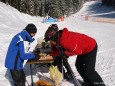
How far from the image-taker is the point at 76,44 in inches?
272

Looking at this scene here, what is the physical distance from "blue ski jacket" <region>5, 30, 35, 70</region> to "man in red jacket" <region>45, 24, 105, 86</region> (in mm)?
520

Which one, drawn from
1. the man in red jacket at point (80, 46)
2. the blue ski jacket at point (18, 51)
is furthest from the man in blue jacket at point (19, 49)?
the man in red jacket at point (80, 46)

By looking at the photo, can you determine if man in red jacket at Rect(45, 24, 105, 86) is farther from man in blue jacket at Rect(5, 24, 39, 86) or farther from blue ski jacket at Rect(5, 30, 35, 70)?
blue ski jacket at Rect(5, 30, 35, 70)

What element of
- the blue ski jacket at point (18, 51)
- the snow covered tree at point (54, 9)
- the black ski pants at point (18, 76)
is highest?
the blue ski jacket at point (18, 51)

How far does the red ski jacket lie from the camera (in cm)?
683

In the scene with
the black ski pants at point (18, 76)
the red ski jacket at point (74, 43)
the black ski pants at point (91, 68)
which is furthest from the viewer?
the black ski pants at point (91, 68)

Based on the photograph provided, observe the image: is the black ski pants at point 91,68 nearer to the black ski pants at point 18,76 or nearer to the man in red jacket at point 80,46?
the man in red jacket at point 80,46

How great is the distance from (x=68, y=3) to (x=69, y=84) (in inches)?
3099

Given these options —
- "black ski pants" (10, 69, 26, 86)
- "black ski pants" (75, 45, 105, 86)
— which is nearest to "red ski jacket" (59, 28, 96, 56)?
"black ski pants" (75, 45, 105, 86)

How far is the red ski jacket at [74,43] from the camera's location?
6.83m

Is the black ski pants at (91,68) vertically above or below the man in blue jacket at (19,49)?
below

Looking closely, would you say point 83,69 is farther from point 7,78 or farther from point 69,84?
point 7,78

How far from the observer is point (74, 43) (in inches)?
271

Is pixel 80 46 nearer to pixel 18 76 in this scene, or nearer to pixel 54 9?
pixel 18 76
